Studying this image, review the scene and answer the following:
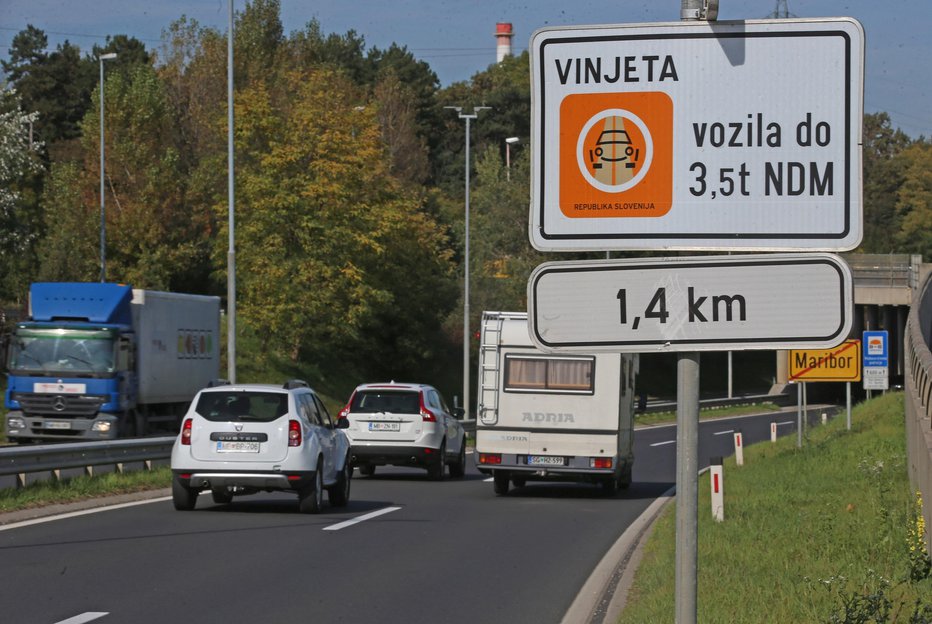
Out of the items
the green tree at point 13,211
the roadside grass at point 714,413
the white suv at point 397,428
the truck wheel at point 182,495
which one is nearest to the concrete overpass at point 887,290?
the roadside grass at point 714,413

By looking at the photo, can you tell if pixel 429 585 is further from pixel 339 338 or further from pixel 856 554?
pixel 339 338

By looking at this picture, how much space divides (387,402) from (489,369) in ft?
11.5

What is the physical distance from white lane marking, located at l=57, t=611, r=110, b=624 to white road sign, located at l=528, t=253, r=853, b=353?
724 centimetres

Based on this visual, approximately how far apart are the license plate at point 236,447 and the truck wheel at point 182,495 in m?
0.67

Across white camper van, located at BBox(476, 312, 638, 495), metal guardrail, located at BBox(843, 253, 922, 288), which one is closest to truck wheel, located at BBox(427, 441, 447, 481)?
white camper van, located at BBox(476, 312, 638, 495)

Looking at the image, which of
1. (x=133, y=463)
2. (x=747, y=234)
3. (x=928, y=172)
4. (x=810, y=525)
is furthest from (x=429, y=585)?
(x=928, y=172)

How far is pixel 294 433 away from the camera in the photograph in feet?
63.9

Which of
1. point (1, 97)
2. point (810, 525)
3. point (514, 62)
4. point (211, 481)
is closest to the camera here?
point (810, 525)

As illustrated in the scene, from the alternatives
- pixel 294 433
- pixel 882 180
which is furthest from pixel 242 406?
pixel 882 180

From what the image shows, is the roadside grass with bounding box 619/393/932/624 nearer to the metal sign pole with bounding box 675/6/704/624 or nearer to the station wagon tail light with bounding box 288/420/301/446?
the metal sign pole with bounding box 675/6/704/624

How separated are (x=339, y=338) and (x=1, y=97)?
53.2ft

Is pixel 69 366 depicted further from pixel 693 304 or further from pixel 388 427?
pixel 693 304

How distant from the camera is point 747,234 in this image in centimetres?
424

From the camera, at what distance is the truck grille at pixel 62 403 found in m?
33.6
